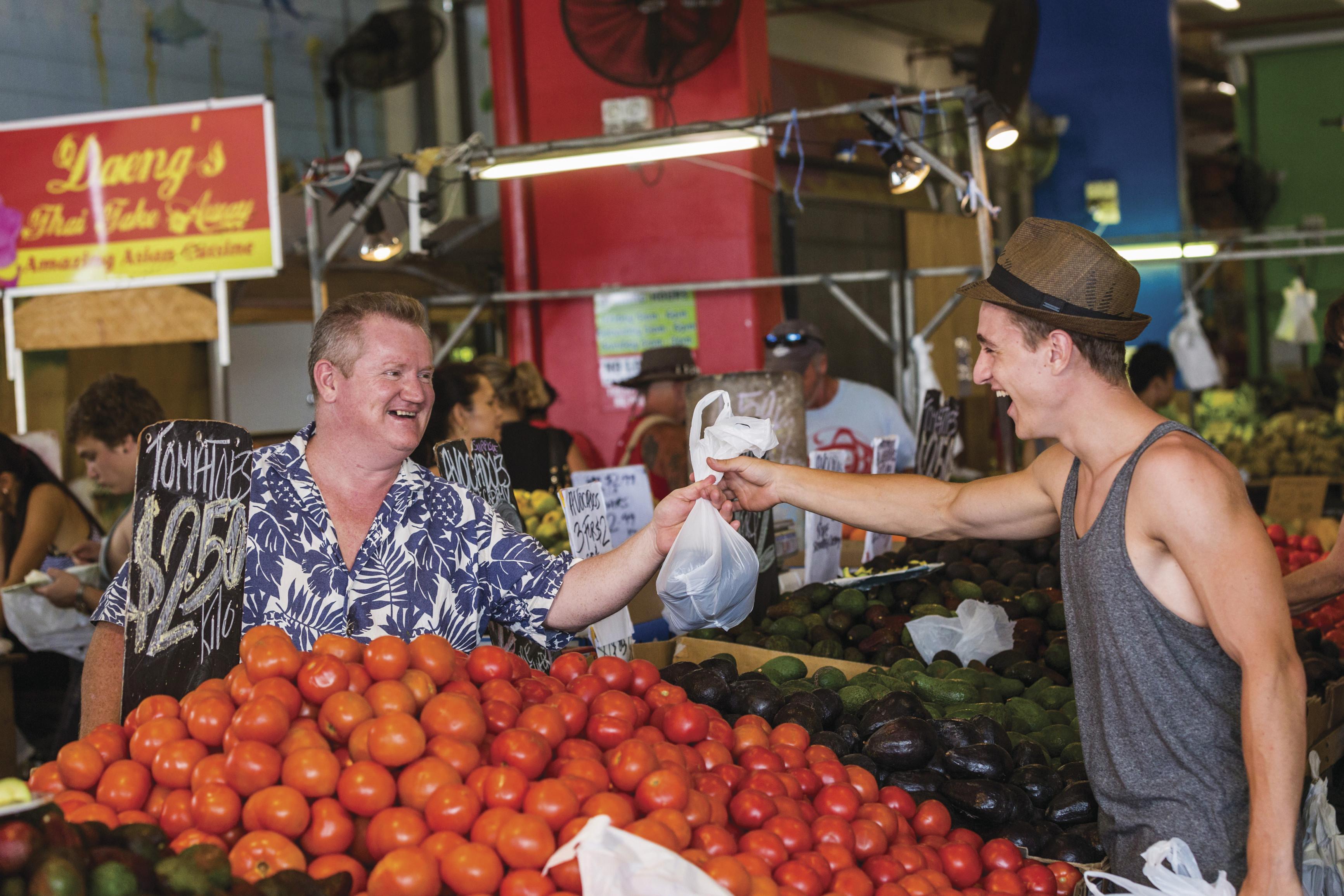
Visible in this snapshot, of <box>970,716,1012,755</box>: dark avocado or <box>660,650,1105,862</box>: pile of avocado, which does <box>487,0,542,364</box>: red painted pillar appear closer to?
<box>660,650,1105,862</box>: pile of avocado

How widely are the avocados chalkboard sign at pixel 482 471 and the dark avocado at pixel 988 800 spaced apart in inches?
53.2

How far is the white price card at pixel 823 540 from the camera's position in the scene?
3904 millimetres

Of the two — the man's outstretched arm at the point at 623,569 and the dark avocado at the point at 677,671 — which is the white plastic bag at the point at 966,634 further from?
the man's outstretched arm at the point at 623,569

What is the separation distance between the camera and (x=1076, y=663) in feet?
6.45

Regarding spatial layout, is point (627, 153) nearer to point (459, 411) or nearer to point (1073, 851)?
point (459, 411)

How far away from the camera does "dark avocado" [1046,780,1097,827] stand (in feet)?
7.15

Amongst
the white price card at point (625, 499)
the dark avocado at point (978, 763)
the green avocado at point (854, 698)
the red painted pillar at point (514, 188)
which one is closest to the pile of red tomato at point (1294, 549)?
the white price card at point (625, 499)

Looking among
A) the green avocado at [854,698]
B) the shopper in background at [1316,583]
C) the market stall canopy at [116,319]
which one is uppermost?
the market stall canopy at [116,319]

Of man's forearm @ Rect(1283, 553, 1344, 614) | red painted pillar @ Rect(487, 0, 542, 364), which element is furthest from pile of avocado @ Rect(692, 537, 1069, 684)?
red painted pillar @ Rect(487, 0, 542, 364)

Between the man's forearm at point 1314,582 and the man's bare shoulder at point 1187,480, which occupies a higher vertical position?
the man's bare shoulder at point 1187,480

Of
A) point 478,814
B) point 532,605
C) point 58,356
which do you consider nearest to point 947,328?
point 58,356

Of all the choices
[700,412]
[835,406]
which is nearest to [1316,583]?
[700,412]

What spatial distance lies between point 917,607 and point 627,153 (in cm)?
277

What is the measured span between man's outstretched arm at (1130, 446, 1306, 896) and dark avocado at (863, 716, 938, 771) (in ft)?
2.20
